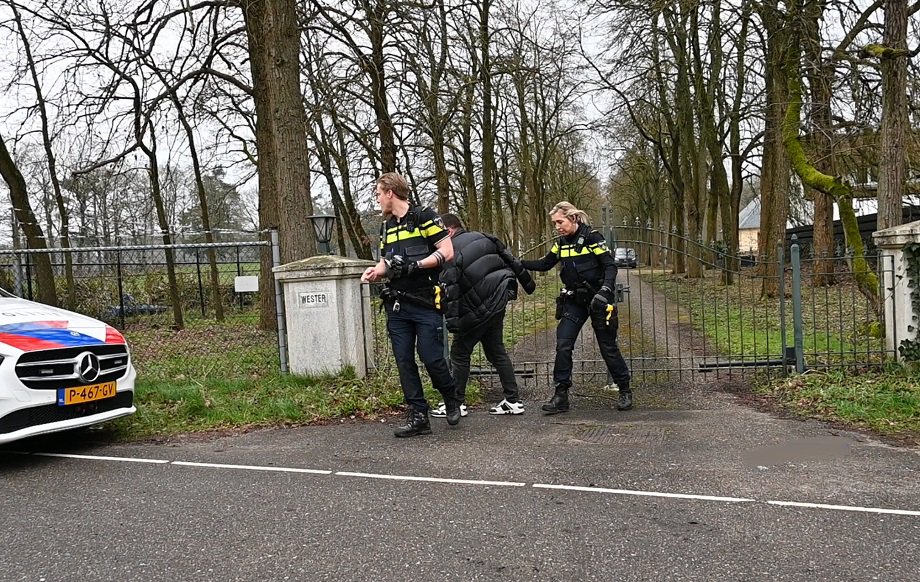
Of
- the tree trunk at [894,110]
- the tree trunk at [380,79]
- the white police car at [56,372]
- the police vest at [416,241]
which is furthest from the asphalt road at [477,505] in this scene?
the tree trunk at [380,79]

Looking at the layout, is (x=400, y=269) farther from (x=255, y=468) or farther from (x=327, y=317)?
(x=327, y=317)

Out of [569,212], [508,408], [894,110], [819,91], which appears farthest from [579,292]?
A: [819,91]

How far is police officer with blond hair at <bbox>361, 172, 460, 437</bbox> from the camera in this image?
573cm

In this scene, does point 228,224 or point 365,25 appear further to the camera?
point 228,224

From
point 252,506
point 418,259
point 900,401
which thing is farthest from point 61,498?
point 900,401

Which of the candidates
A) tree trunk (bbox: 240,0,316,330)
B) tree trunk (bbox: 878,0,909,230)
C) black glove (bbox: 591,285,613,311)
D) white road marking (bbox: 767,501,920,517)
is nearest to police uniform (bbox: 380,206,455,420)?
black glove (bbox: 591,285,613,311)

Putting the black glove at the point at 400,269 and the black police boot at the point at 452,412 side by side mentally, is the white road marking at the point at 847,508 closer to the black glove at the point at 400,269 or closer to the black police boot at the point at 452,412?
the black police boot at the point at 452,412

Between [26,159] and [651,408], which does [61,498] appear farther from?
[26,159]

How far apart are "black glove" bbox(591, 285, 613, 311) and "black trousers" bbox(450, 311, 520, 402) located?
0.83m

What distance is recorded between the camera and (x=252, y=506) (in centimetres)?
426

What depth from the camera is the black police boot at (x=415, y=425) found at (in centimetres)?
581

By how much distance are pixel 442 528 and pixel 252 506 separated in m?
1.20

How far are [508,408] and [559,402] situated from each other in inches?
18.2

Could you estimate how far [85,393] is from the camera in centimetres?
547
